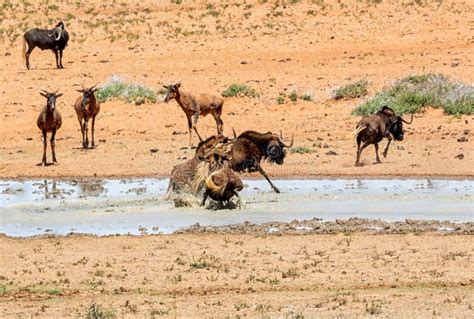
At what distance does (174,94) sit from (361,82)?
7.54 meters

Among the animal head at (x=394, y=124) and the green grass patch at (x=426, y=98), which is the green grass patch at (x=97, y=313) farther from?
the green grass patch at (x=426, y=98)

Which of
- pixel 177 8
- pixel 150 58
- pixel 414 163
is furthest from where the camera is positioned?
pixel 177 8

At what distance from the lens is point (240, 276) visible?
49.4 ft

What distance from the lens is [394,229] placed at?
58.9 feet

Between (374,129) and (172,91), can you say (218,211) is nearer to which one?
(374,129)

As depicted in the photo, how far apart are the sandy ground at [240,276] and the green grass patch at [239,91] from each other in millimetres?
17404

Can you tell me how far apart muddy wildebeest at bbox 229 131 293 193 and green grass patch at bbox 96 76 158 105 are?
13.4m

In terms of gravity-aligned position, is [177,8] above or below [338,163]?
above

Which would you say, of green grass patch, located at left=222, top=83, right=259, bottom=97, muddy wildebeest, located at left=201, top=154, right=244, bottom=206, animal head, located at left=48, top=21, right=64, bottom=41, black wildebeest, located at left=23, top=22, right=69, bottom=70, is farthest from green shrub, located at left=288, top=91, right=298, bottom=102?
muddy wildebeest, located at left=201, top=154, right=244, bottom=206

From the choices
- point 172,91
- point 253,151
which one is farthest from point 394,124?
point 172,91

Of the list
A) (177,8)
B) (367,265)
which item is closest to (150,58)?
(177,8)

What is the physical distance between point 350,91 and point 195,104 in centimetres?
614

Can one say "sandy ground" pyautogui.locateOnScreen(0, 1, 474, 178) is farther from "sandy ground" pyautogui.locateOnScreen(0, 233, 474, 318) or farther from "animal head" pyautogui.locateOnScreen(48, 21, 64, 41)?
"sandy ground" pyautogui.locateOnScreen(0, 233, 474, 318)

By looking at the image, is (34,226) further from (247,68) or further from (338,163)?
(247,68)
